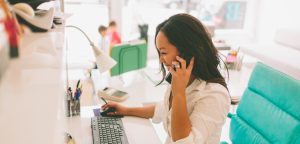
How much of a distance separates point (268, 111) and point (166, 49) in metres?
0.62

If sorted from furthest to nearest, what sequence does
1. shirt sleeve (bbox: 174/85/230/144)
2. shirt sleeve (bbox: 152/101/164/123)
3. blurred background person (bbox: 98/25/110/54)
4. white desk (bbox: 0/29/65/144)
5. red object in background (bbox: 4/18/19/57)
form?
blurred background person (bbox: 98/25/110/54) → shirt sleeve (bbox: 152/101/164/123) → shirt sleeve (bbox: 174/85/230/144) → red object in background (bbox: 4/18/19/57) → white desk (bbox: 0/29/65/144)

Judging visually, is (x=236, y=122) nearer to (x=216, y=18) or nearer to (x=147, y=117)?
(x=147, y=117)

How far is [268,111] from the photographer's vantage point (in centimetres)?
152

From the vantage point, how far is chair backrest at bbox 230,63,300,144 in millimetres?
1392

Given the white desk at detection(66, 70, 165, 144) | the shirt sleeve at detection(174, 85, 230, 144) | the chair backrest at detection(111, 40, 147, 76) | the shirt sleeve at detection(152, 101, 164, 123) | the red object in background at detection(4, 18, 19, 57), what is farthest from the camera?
the chair backrest at detection(111, 40, 147, 76)

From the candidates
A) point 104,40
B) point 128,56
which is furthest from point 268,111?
point 104,40

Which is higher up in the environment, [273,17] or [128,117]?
[273,17]

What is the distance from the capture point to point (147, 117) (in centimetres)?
176

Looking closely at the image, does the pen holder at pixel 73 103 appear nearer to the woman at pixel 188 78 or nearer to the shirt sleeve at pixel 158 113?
the shirt sleeve at pixel 158 113

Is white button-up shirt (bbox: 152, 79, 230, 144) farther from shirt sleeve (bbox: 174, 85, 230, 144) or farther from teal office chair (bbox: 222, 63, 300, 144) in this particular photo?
teal office chair (bbox: 222, 63, 300, 144)

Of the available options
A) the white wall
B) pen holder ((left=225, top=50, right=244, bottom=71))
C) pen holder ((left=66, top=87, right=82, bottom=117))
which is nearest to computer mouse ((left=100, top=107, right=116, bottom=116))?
pen holder ((left=66, top=87, right=82, bottom=117))

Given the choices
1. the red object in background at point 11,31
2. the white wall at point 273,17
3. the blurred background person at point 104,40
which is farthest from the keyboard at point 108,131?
the white wall at point 273,17

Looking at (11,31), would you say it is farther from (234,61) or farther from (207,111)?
(234,61)

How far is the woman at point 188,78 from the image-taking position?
1238 millimetres
